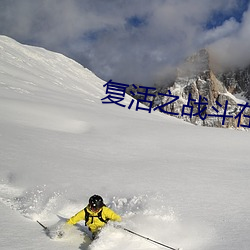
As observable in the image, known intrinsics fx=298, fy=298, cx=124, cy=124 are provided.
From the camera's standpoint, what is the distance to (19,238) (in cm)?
500

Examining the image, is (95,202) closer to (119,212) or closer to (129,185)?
(119,212)

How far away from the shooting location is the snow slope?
5320 millimetres

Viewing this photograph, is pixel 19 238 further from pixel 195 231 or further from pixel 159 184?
pixel 159 184

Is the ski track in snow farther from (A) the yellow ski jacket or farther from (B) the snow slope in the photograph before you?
(A) the yellow ski jacket

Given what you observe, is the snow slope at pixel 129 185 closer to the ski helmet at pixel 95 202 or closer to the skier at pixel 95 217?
the skier at pixel 95 217

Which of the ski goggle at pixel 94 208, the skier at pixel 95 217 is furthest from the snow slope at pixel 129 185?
the ski goggle at pixel 94 208

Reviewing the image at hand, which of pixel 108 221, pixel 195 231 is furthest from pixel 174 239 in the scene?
pixel 108 221

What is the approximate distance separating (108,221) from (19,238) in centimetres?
159

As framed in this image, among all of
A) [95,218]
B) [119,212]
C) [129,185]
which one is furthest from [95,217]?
[129,185]

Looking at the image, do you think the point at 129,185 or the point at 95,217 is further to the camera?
the point at 129,185

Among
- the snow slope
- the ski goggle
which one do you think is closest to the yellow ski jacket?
the ski goggle

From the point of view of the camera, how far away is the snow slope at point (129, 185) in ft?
17.5

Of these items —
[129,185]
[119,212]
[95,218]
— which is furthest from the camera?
[129,185]

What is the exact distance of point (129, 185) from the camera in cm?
772
